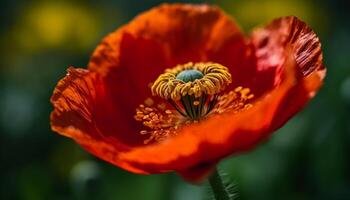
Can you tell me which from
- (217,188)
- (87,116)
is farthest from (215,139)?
(87,116)

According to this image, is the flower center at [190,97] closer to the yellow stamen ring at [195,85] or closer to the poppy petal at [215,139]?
the yellow stamen ring at [195,85]

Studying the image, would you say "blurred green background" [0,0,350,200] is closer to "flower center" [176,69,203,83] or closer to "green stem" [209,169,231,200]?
"flower center" [176,69,203,83]

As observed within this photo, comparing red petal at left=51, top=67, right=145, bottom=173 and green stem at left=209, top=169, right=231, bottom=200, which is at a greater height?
red petal at left=51, top=67, right=145, bottom=173

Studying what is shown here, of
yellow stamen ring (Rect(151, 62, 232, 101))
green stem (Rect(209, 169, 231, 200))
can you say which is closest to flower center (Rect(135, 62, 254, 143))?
yellow stamen ring (Rect(151, 62, 232, 101))

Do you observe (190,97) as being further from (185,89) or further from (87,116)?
(87,116)

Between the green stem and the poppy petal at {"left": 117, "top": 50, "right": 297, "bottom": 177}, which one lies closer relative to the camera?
the poppy petal at {"left": 117, "top": 50, "right": 297, "bottom": 177}

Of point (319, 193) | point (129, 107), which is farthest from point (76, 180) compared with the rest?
point (319, 193)

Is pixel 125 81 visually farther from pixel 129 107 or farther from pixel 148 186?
pixel 148 186

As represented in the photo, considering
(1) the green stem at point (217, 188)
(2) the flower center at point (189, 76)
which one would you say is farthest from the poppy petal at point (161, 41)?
(1) the green stem at point (217, 188)
